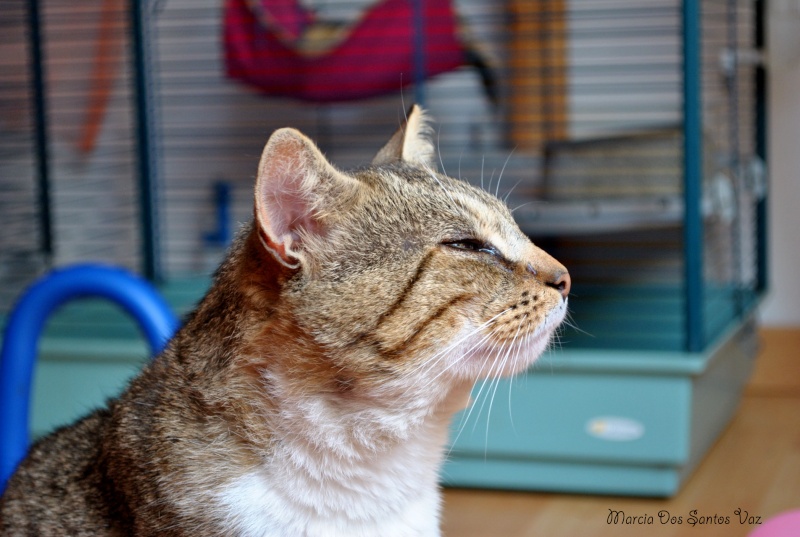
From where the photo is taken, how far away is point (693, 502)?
1.82m

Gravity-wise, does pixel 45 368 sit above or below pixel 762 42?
below

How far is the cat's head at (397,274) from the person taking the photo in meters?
0.96

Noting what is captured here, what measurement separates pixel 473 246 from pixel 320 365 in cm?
21

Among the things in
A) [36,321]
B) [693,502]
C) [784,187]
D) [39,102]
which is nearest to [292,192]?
[36,321]

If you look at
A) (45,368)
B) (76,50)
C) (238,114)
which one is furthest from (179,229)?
(45,368)

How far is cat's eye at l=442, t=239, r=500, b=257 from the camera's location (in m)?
1.04

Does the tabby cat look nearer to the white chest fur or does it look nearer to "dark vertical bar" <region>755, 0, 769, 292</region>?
the white chest fur

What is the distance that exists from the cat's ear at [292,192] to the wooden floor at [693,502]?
2.93 feet

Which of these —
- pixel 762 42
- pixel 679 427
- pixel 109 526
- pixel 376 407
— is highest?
pixel 762 42

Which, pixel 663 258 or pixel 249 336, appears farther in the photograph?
pixel 663 258

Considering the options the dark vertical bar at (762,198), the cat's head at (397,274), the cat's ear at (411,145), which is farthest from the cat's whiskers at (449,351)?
the dark vertical bar at (762,198)

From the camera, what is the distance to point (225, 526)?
37.1 inches

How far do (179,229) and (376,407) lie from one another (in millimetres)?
2288

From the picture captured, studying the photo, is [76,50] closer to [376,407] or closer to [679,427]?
[679,427]
